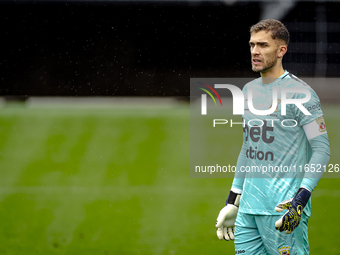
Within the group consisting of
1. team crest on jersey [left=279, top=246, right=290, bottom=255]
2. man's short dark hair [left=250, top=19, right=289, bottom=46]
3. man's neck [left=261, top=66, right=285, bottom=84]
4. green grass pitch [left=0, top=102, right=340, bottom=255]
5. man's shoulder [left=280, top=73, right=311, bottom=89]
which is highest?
man's short dark hair [left=250, top=19, right=289, bottom=46]

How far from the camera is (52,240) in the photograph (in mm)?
5715

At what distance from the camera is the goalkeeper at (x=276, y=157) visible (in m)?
2.32

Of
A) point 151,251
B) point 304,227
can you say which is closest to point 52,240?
point 151,251

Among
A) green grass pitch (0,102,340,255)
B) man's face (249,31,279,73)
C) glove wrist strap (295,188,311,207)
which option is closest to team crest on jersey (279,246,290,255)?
glove wrist strap (295,188,311,207)

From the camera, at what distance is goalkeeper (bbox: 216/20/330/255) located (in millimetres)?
2324

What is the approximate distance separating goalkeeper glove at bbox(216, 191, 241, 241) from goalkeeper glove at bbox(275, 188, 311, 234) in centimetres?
48

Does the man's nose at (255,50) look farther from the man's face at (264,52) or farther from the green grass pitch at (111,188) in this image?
the green grass pitch at (111,188)

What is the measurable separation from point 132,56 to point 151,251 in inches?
430

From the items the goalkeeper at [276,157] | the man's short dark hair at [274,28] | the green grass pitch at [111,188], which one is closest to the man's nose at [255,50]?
the goalkeeper at [276,157]

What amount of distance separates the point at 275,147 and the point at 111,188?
608 cm

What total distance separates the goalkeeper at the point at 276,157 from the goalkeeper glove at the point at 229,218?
0.10 m

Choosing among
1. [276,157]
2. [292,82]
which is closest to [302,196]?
Result: [276,157]

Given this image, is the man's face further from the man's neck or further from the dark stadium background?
the dark stadium background

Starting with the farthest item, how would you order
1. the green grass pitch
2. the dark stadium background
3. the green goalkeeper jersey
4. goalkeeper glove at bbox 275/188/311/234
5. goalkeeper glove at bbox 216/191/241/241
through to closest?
the dark stadium background → the green grass pitch → goalkeeper glove at bbox 216/191/241/241 → the green goalkeeper jersey → goalkeeper glove at bbox 275/188/311/234
